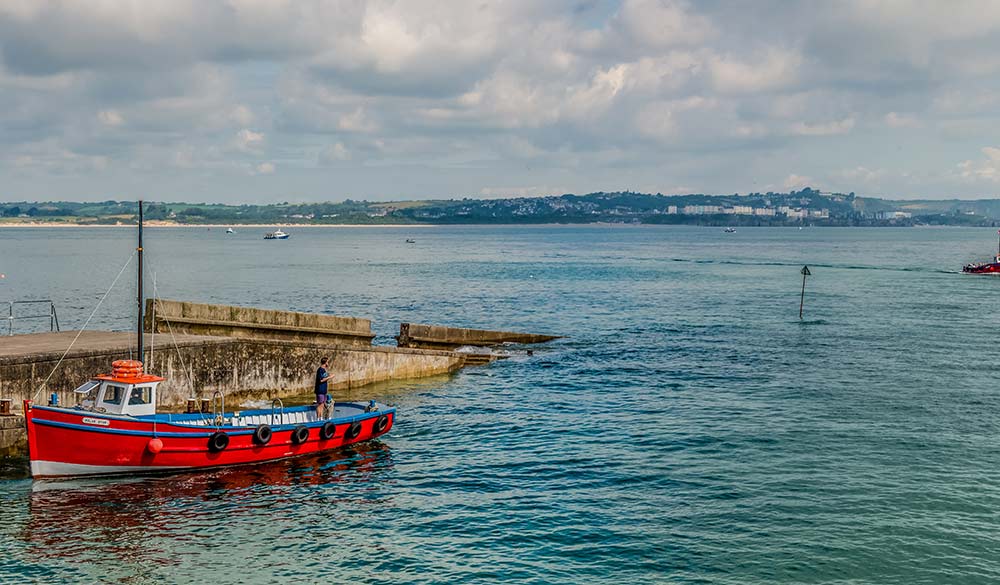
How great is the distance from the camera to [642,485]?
24953 millimetres

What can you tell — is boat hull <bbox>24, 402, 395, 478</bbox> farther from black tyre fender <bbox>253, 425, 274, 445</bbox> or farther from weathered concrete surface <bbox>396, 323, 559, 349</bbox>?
weathered concrete surface <bbox>396, 323, 559, 349</bbox>

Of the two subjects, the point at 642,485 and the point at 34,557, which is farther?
the point at 642,485

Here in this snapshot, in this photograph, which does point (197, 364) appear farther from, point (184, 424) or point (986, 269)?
point (986, 269)

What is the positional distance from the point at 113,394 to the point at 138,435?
1.65 m

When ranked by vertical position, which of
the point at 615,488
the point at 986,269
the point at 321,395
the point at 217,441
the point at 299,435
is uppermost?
the point at 986,269

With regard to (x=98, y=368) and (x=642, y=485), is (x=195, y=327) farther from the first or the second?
(x=642, y=485)

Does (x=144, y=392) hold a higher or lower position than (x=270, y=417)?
higher

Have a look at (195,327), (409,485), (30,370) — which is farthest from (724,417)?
(30,370)

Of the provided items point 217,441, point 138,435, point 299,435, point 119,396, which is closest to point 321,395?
point 299,435

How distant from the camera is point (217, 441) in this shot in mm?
26172

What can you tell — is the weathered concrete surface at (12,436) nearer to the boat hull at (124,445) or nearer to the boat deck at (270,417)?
the boat hull at (124,445)

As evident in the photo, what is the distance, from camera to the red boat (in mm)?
24281

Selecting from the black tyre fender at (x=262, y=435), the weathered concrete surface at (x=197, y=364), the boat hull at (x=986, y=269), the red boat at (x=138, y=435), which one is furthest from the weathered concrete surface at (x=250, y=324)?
the boat hull at (x=986, y=269)

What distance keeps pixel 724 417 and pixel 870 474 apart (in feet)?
25.1
